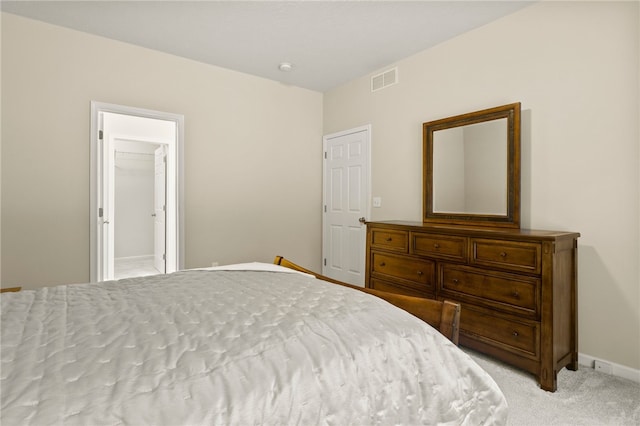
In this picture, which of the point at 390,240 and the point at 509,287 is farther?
the point at 390,240

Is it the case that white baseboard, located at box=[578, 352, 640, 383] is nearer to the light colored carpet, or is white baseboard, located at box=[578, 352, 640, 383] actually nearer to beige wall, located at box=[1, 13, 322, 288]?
the light colored carpet

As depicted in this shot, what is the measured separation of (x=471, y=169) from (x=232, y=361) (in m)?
2.79

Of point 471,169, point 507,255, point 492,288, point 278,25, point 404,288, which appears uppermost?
point 278,25

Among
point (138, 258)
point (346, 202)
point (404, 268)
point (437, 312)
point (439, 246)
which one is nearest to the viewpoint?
point (437, 312)

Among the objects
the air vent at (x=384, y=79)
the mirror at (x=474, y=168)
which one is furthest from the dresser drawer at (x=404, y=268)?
the air vent at (x=384, y=79)

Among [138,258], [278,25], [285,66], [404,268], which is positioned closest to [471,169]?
[404,268]

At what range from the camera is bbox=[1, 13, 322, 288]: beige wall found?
3.00 meters

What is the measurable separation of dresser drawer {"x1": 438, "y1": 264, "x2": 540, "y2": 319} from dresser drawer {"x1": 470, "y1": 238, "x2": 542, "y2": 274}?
62mm

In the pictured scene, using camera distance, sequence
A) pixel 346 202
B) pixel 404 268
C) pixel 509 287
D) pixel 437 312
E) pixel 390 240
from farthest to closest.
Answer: pixel 346 202 < pixel 390 240 < pixel 404 268 < pixel 509 287 < pixel 437 312

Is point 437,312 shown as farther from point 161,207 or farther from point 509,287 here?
point 161,207

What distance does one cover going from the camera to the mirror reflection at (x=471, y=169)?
9.36 ft

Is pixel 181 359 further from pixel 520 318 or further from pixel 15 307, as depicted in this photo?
pixel 520 318

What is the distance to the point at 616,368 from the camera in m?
2.32

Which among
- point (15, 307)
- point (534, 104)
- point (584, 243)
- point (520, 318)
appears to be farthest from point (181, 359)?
point (534, 104)
